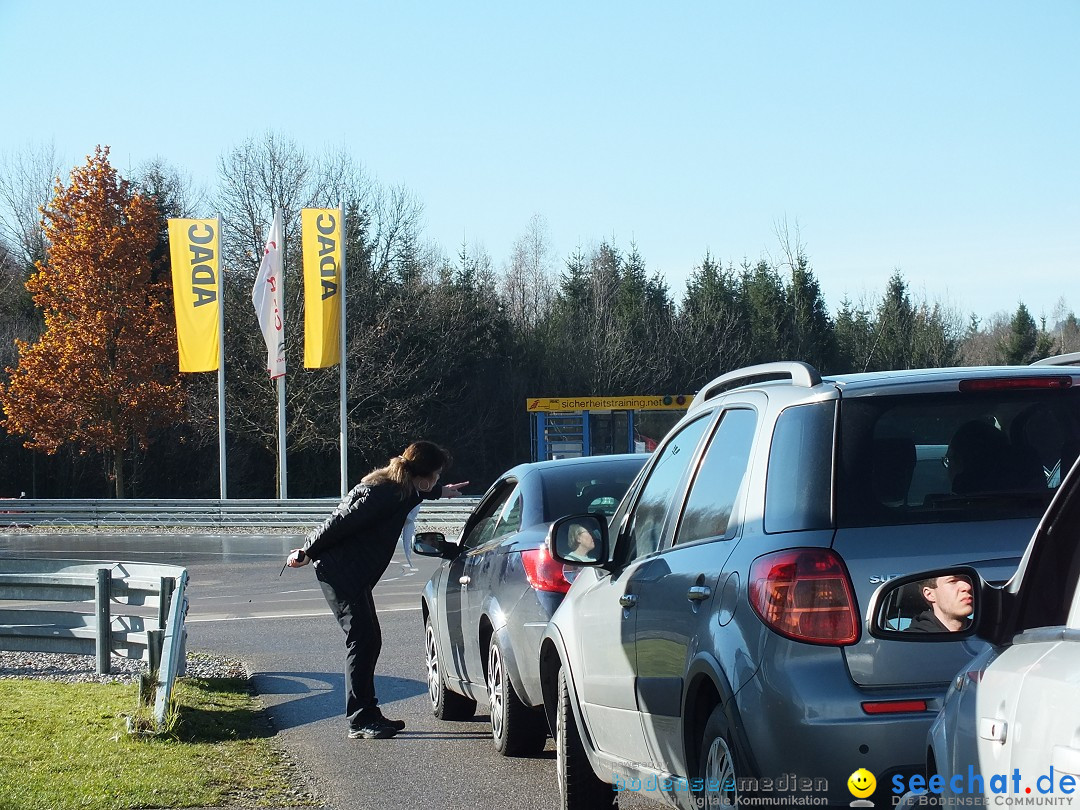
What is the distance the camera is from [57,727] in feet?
25.2

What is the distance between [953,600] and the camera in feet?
9.71

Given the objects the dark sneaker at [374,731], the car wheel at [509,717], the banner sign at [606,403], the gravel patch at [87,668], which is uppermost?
the banner sign at [606,403]

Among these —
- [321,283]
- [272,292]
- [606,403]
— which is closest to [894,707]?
[321,283]

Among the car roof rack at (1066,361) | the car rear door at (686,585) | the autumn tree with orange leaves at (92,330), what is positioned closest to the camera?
the car rear door at (686,585)

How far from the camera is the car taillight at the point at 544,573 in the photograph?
21.8ft

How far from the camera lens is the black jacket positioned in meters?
7.89

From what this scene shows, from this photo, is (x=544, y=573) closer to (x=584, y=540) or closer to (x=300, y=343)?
(x=584, y=540)

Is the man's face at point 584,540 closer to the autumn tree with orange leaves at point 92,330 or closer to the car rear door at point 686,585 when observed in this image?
the car rear door at point 686,585

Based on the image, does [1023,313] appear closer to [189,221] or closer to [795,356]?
[795,356]

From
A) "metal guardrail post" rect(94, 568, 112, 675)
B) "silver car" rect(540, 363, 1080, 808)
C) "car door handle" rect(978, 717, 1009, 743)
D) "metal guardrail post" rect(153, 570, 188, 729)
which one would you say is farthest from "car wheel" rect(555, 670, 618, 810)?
"metal guardrail post" rect(94, 568, 112, 675)

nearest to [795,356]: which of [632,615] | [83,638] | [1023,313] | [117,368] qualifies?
[1023,313]

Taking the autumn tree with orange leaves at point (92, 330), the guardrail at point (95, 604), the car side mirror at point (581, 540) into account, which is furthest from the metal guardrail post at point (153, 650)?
the autumn tree with orange leaves at point (92, 330)

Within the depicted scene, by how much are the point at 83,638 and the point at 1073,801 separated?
9.63m

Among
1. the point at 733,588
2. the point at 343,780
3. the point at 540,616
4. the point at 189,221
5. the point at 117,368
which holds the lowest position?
the point at 343,780
